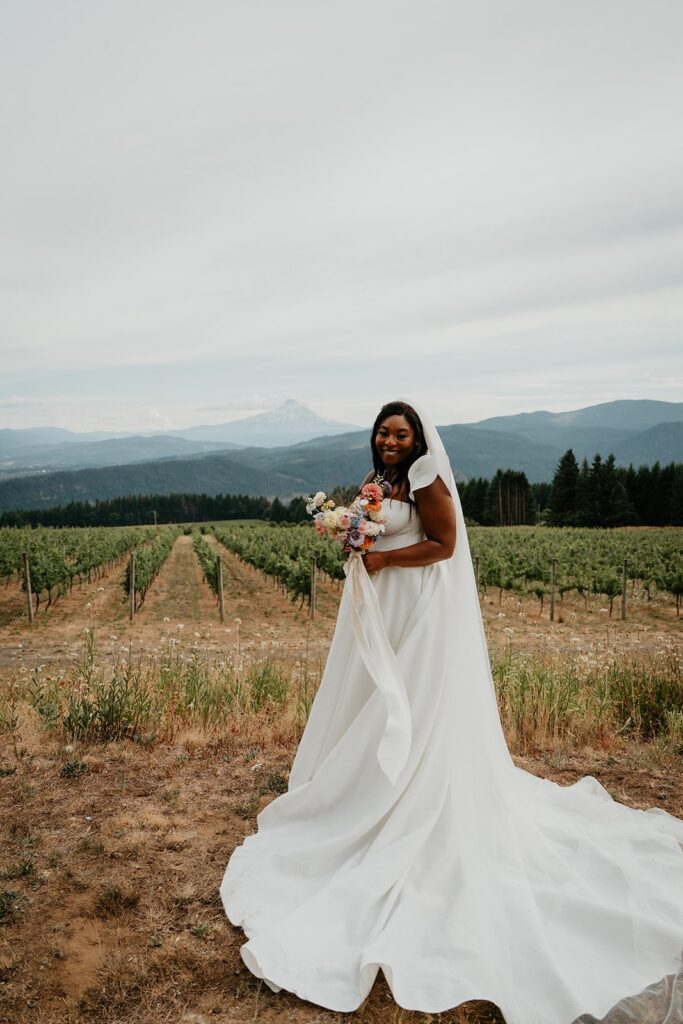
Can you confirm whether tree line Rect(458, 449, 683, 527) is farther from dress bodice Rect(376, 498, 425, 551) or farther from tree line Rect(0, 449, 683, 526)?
dress bodice Rect(376, 498, 425, 551)

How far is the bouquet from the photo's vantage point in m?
3.04

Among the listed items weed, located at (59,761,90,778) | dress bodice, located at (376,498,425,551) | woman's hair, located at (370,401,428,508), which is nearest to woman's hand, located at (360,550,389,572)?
dress bodice, located at (376,498,425,551)

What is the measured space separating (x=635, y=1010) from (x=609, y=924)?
1.21 ft

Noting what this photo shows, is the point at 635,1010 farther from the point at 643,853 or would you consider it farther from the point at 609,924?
the point at 643,853

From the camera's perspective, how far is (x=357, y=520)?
3.04 m

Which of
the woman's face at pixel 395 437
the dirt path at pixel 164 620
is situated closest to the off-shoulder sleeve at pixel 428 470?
the woman's face at pixel 395 437

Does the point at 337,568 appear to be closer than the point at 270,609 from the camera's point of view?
No

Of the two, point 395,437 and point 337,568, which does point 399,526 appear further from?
point 337,568

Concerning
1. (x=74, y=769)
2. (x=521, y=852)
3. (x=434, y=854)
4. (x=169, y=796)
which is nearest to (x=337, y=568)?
(x=74, y=769)

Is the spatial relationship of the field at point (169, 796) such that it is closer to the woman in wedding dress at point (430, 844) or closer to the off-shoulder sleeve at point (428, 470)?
the woman in wedding dress at point (430, 844)

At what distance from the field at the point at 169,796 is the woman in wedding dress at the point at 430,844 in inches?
6.4

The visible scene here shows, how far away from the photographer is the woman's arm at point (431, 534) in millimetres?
3066

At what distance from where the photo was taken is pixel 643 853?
10.3ft

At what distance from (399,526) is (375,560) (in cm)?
22
